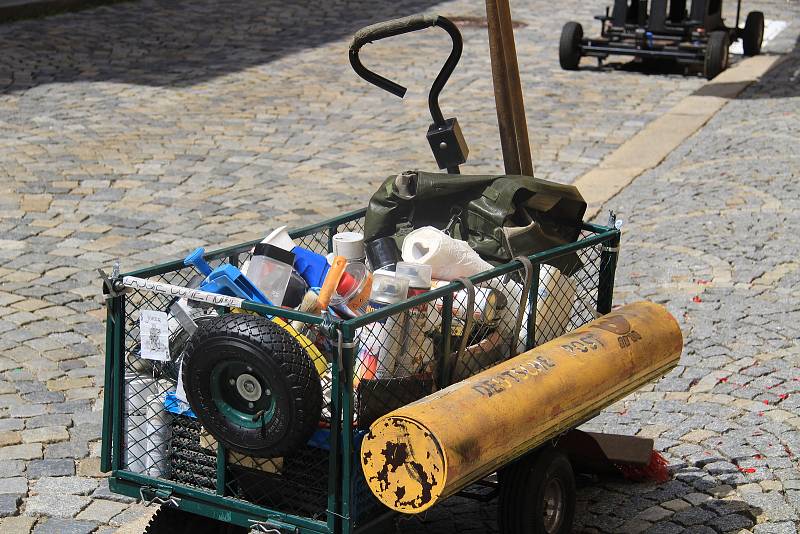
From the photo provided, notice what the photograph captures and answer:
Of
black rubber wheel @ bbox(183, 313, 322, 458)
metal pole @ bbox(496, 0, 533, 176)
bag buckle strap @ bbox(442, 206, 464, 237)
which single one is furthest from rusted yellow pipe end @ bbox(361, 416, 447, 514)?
metal pole @ bbox(496, 0, 533, 176)

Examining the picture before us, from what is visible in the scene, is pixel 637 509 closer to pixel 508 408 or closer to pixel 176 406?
pixel 508 408

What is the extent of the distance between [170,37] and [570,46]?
5055 millimetres

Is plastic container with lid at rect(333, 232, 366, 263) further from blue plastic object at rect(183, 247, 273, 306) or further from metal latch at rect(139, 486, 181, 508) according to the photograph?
metal latch at rect(139, 486, 181, 508)

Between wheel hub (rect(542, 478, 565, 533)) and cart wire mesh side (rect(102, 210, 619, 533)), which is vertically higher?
cart wire mesh side (rect(102, 210, 619, 533))

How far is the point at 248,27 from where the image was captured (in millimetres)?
16281

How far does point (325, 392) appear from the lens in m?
4.00

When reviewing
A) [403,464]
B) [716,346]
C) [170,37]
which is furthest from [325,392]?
[170,37]

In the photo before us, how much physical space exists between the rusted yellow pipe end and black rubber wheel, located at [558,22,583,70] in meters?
11.0

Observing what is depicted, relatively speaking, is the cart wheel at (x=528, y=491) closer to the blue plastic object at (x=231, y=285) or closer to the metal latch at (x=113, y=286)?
the blue plastic object at (x=231, y=285)

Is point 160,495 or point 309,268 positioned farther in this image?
point 309,268

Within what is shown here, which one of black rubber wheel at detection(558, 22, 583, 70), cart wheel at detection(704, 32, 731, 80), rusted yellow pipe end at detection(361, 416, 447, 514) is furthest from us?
black rubber wheel at detection(558, 22, 583, 70)

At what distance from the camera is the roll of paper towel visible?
177 inches

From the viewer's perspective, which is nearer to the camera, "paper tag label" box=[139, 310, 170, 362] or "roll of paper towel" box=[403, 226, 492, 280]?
"paper tag label" box=[139, 310, 170, 362]

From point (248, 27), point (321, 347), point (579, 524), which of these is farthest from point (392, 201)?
point (248, 27)
